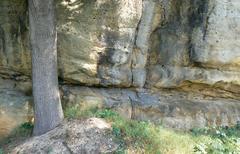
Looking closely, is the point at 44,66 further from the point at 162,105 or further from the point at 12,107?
the point at 162,105

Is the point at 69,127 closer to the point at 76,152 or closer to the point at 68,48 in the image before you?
the point at 76,152

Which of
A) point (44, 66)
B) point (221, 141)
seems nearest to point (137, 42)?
point (44, 66)

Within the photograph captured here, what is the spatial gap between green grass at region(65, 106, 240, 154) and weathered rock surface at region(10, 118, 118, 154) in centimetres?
21

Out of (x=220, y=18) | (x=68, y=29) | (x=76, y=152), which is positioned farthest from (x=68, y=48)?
(x=220, y=18)

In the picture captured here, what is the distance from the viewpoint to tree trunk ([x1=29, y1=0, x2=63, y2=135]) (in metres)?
7.24

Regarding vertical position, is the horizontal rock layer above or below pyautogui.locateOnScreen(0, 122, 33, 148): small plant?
above

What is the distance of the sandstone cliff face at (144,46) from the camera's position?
815cm

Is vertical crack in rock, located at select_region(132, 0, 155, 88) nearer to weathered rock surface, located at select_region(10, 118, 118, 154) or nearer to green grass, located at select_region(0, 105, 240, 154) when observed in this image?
green grass, located at select_region(0, 105, 240, 154)

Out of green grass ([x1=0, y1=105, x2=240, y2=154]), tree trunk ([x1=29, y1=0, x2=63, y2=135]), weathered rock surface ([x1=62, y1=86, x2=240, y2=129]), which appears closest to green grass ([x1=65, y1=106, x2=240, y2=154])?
green grass ([x1=0, y1=105, x2=240, y2=154])

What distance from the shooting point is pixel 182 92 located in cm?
889

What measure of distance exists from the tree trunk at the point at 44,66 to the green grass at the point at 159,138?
0.49 m

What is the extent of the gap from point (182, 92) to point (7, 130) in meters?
3.59

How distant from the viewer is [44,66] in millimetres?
7438

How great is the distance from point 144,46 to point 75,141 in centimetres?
254
